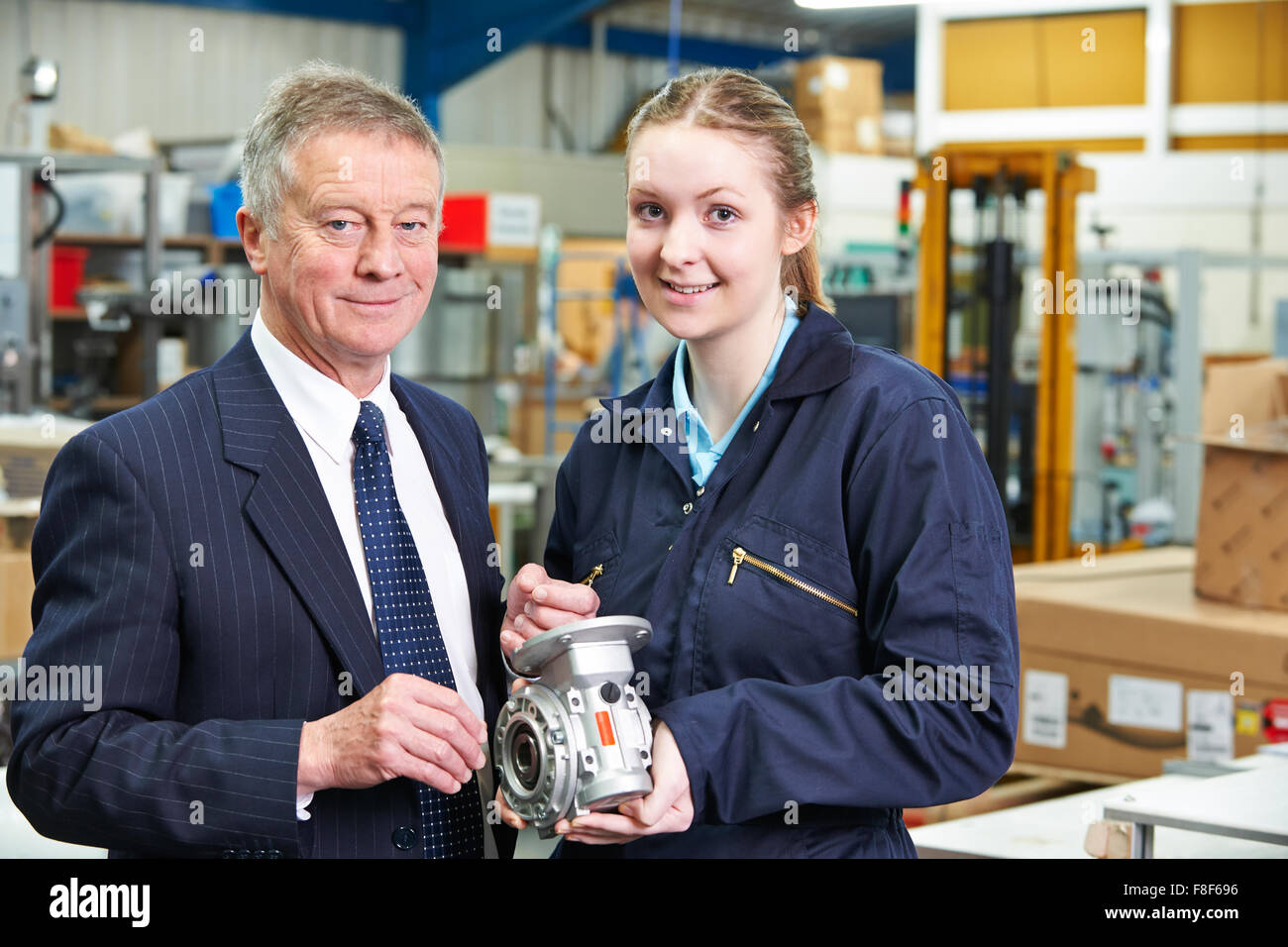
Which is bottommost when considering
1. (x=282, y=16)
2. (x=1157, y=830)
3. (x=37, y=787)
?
(x=1157, y=830)

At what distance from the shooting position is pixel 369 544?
5.14ft

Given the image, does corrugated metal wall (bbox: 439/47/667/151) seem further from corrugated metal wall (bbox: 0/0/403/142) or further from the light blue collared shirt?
the light blue collared shirt

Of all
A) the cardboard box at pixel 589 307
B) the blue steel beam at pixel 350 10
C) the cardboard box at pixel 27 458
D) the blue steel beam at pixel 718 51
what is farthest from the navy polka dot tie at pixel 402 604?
the blue steel beam at pixel 718 51

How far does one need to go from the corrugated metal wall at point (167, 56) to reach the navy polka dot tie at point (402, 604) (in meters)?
9.99

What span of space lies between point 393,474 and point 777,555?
51cm

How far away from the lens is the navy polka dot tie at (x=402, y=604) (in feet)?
5.09

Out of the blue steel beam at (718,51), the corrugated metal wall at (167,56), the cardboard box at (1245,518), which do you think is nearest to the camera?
the cardboard box at (1245,518)

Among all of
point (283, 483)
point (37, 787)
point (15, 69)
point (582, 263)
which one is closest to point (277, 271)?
point (283, 483)

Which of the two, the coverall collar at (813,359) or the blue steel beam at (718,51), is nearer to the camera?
the coverall collar at (813,359)

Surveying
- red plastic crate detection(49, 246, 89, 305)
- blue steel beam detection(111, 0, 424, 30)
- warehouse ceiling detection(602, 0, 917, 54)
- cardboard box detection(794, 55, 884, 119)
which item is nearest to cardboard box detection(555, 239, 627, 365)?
cardboard box detection(794, 55, 884, 119)

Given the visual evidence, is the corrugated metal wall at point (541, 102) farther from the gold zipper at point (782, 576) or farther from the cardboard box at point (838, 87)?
the gold zipper at point (782, 576)

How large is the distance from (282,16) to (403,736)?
12.2 m

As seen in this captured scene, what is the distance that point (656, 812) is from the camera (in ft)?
4.39
